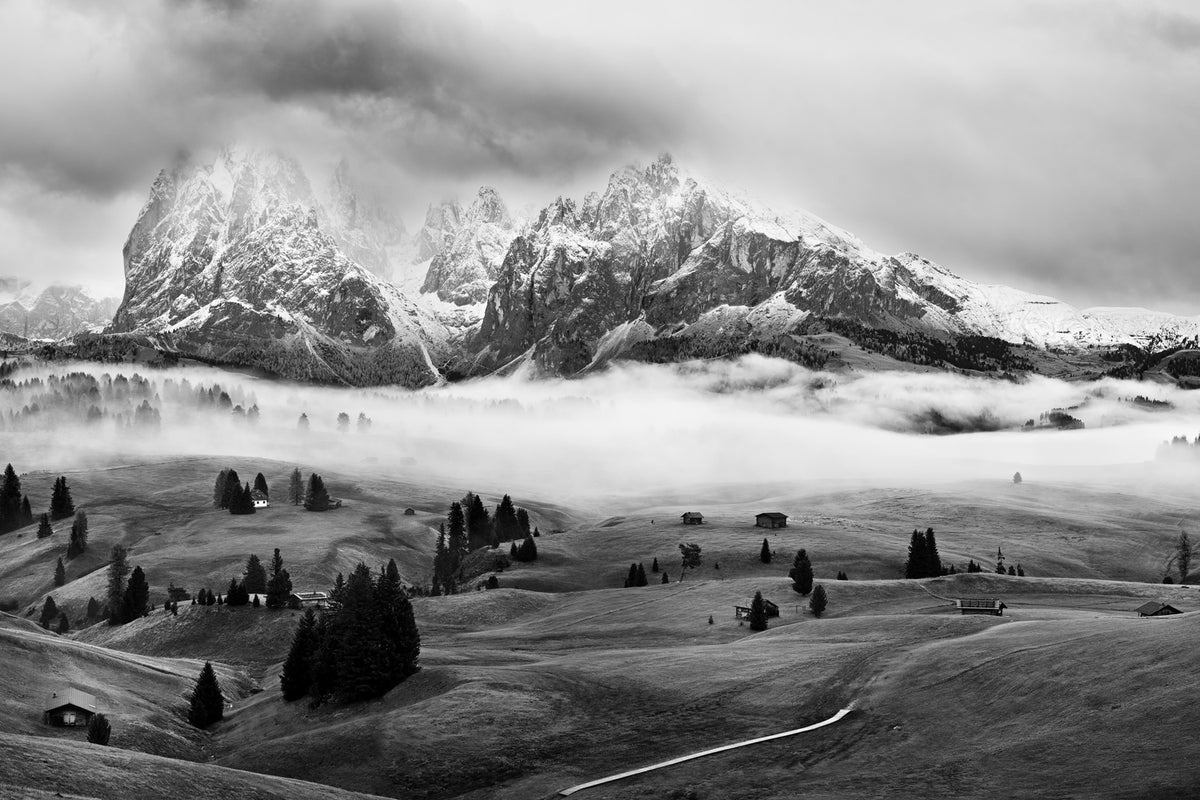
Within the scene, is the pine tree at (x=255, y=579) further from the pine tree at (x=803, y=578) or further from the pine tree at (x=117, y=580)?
the pine tree at (x=803, y=578)

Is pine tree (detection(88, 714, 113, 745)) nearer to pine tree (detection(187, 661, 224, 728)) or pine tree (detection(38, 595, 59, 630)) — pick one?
pine tree (detection(187, 661, 224, 728))

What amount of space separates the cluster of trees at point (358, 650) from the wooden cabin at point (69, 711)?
17167 mm

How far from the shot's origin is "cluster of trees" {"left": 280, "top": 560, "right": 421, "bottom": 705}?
9869 centimetres

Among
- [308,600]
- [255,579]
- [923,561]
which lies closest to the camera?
[308,600]

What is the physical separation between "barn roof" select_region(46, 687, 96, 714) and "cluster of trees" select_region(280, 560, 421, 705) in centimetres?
1664

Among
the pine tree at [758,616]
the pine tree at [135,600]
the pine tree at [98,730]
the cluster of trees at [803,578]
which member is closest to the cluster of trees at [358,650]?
the pine tree at [98,730]

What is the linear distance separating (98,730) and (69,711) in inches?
336

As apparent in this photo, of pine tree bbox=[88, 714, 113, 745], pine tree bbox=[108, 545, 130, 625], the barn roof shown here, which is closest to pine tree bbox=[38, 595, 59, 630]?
pine tree bbox=[108, 545, 130, 625]

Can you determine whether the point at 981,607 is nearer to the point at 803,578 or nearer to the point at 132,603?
the point at 803,578

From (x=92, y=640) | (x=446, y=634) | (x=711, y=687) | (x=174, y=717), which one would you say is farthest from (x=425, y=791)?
(x=92, y=640)

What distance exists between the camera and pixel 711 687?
3602 inches

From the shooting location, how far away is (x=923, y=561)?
17525 centimetres

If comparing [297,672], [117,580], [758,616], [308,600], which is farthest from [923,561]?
[117,580]

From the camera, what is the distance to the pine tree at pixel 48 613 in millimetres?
181825
